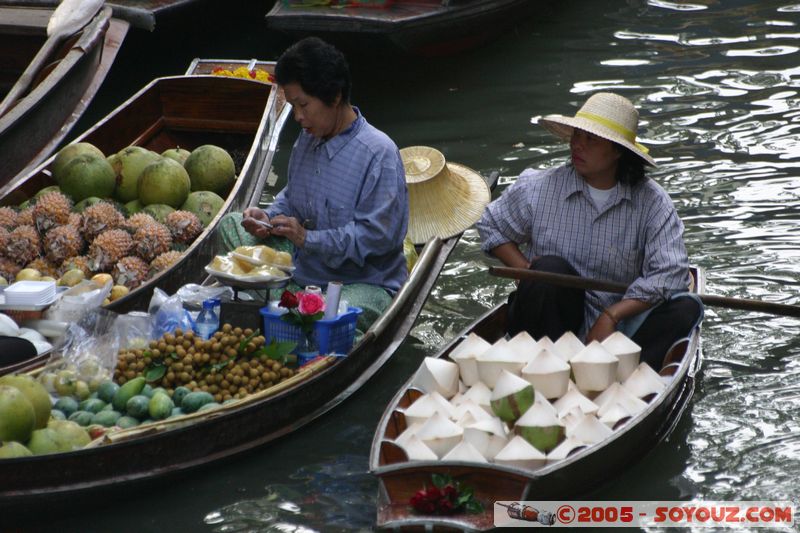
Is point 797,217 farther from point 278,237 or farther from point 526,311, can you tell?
point 278,237

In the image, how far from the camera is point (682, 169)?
21.2 feet

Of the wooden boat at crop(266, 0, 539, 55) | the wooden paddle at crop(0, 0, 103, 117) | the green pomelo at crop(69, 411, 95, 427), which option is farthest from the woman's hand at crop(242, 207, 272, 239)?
the wooden boat at crop(266, 0, 539, 55)

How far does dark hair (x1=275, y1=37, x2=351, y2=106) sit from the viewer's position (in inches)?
153

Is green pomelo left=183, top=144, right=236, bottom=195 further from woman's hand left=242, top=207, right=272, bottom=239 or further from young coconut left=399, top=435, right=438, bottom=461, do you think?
young coconut left=399, top=435, right=438, bottom=461

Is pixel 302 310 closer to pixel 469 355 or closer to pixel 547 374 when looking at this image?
pixel 469 355

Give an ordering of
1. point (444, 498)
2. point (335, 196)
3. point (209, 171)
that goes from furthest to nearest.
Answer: point (209, 171) → point (335, 196) → point (444, 498)

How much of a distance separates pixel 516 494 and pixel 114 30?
191 inches

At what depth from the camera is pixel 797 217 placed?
5.74 metres

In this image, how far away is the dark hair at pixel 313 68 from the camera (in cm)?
390

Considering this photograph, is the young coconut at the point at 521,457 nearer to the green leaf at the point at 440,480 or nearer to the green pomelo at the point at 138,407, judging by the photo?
the green leaf at the point at 440,480

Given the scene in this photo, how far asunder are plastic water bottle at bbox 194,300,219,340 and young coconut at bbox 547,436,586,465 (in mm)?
1403

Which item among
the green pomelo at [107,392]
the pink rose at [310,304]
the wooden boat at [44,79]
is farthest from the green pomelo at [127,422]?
the wooden boat at [44,79]

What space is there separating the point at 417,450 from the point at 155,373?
1044 mm

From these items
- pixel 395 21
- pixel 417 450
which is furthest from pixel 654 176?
pixel 417 450
